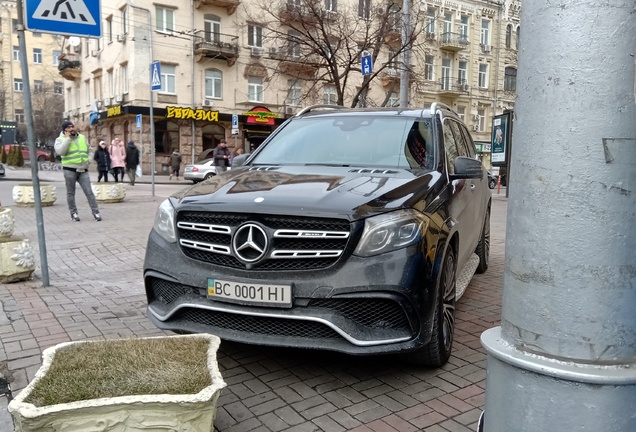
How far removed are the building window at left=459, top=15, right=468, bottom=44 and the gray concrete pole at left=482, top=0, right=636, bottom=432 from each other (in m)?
42.1

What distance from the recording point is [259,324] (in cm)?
308

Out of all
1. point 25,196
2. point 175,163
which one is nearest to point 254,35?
point 175,163

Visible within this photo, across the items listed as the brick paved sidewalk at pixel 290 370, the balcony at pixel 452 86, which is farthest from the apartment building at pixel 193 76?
the brick paved sidewalk at pixel 290 370

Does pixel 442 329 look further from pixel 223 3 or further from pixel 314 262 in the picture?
pixel 223 3

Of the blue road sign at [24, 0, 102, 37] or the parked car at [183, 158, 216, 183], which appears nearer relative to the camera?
the blue road sign at [24, 0, 102, 37]

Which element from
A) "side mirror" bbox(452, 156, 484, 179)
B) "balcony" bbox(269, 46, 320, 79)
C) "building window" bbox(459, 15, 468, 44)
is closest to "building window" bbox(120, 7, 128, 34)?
"balcony" bbox(269, 46, 320, 79)

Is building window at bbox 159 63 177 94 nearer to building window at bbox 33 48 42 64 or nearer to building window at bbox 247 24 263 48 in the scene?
building window at bbox 247 24 263 48

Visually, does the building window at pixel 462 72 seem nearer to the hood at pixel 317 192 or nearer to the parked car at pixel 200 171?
the parked car at pixel 200 171

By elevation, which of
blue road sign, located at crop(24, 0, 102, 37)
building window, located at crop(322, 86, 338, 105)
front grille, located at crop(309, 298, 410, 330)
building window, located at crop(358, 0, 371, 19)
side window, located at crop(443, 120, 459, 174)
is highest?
building window, located at crop(358, 0, 371, 19)

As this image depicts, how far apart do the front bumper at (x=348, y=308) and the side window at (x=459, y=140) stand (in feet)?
7.68

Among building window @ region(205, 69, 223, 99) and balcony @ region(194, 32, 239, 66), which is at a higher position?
balcony @ region(194, 32, 239, 66)

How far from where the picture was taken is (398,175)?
12.1 feet

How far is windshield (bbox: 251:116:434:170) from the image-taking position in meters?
4.13

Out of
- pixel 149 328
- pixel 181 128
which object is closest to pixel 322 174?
pixel 149 328
